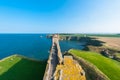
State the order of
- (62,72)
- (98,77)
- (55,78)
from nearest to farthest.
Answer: (55,78)
(62,72)
(98,77)

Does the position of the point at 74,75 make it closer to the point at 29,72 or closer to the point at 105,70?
the point at 105,70

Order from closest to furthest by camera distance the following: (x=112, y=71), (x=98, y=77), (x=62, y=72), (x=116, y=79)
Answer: (x=62, y=72), (x=98, y=77), (x=116, y=79), (x=112, y=71)

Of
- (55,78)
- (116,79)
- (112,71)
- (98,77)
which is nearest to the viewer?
(55,78)

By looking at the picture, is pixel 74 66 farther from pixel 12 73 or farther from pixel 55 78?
pixel 12 73

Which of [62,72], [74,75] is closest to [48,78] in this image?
[62,72]

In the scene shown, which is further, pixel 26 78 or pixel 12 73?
pixel 12 73

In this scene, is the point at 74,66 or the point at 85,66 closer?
the point at 74,66

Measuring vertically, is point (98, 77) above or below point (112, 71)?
above

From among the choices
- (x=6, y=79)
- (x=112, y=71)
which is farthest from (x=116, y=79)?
(x=6, y=79)

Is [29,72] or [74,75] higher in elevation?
[74,75]
